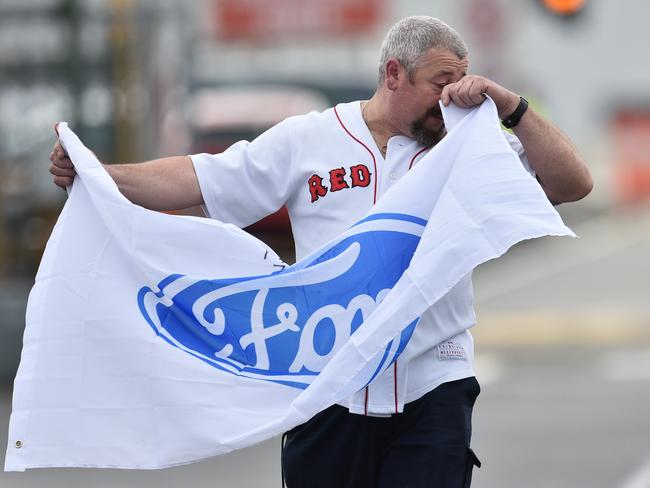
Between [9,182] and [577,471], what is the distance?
5542 millimetres

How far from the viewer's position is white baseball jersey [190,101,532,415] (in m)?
4.70

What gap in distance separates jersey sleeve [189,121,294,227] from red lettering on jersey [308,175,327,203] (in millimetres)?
76

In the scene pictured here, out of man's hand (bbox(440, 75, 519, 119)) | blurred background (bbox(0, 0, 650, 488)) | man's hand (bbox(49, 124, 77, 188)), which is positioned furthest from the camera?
blurred background (bbox(0, 0, 650, 488))

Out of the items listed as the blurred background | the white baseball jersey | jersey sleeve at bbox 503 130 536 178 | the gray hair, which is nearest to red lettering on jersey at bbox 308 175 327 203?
the white baseball jersey

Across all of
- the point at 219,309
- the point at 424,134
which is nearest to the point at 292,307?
the point at 219,309

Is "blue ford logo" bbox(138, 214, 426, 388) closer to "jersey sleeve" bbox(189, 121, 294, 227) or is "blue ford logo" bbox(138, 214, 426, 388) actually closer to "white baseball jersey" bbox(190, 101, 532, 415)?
"white baseball jersey" bbox(190, 101, 532, 415)

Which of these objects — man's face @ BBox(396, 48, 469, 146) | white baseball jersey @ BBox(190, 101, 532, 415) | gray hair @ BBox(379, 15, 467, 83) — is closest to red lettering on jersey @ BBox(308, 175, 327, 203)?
white baseball jersey @ BBox(190, 101, 532, 415)

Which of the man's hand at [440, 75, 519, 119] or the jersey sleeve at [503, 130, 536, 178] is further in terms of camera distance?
the jersey sleeve at [503, 130, 536, 178]

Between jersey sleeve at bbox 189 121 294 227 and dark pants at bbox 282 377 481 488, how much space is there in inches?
26.1

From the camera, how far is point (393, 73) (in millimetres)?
4645

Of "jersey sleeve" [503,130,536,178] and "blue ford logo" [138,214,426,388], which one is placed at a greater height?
"jersey sleeve" [503,130,536,178]

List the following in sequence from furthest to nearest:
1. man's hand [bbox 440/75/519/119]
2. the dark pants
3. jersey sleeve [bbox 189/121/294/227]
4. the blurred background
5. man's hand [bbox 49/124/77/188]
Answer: the blurred background < man's hand [bbox 49/124/77/188] < jersey sleeve [bbox 189/121/294/227] < the dark pants < man's hand [bbox 440/75/519/119]

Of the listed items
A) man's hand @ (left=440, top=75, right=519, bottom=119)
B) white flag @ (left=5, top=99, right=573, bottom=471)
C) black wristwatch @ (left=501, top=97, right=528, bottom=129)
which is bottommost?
white flag @ (left=5, top=99, right=573, bottom=471)

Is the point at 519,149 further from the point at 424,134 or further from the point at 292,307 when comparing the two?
the point at 292,307
